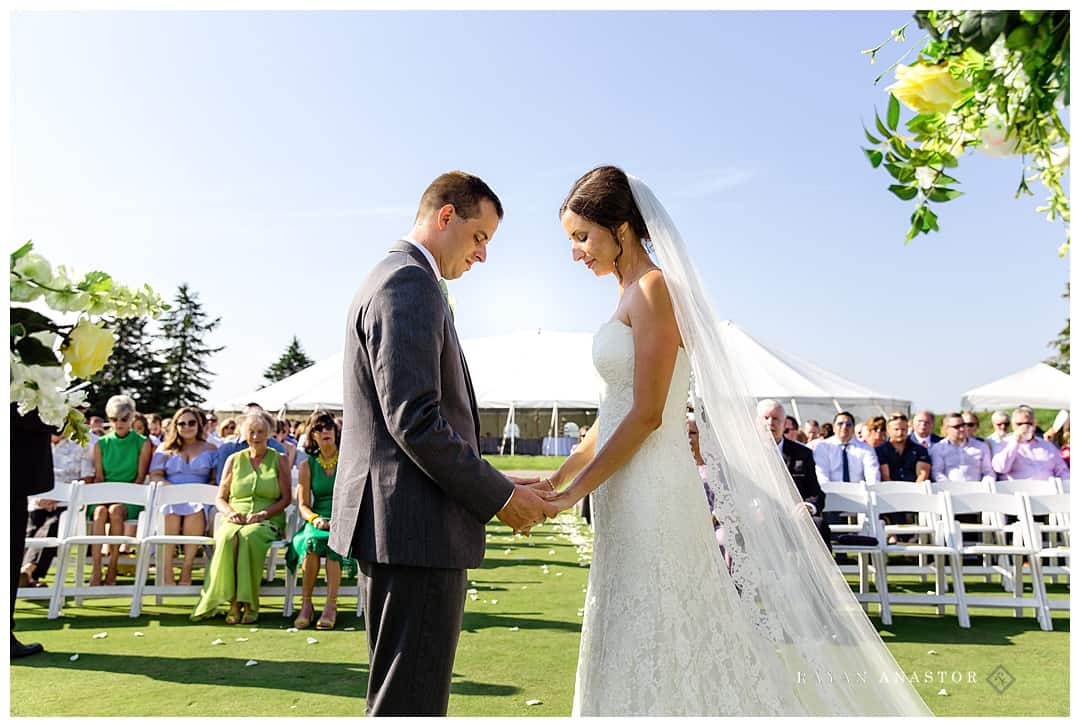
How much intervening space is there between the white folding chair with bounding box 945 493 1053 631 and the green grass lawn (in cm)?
18

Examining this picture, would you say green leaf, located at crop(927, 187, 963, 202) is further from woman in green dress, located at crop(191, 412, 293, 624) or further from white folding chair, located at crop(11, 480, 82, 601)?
white folding chair, located at crop(11, 480, 82, 601)

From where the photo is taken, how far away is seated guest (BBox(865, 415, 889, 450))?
36.7 feet

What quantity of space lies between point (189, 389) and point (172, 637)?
6360 centimetres

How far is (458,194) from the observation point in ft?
10.4

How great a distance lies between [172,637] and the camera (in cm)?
681

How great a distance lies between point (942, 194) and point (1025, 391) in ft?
69.1

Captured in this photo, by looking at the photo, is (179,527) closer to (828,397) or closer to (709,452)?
(709,452)

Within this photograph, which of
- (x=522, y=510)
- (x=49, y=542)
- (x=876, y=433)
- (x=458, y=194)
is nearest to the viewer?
(x=522, y=510)

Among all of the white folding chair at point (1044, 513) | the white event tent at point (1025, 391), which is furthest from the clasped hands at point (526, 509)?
the white event tent at point (1025, 391)

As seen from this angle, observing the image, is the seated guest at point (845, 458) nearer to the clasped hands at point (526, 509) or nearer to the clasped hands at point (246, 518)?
the clasped hands at point (246, 518)

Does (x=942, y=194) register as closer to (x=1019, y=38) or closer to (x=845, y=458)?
(x=1019, y=38)

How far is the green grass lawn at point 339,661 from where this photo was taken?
4934 millimetres

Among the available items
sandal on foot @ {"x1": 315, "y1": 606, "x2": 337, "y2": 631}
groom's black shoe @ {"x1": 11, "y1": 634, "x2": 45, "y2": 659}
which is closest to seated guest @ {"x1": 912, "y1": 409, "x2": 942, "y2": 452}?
sandal on foot @ {"x1": 315, "y1": 606, "x2": 337, "y2": 631}

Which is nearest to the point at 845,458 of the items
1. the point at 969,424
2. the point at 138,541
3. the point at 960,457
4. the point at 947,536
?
the point at 960,457
